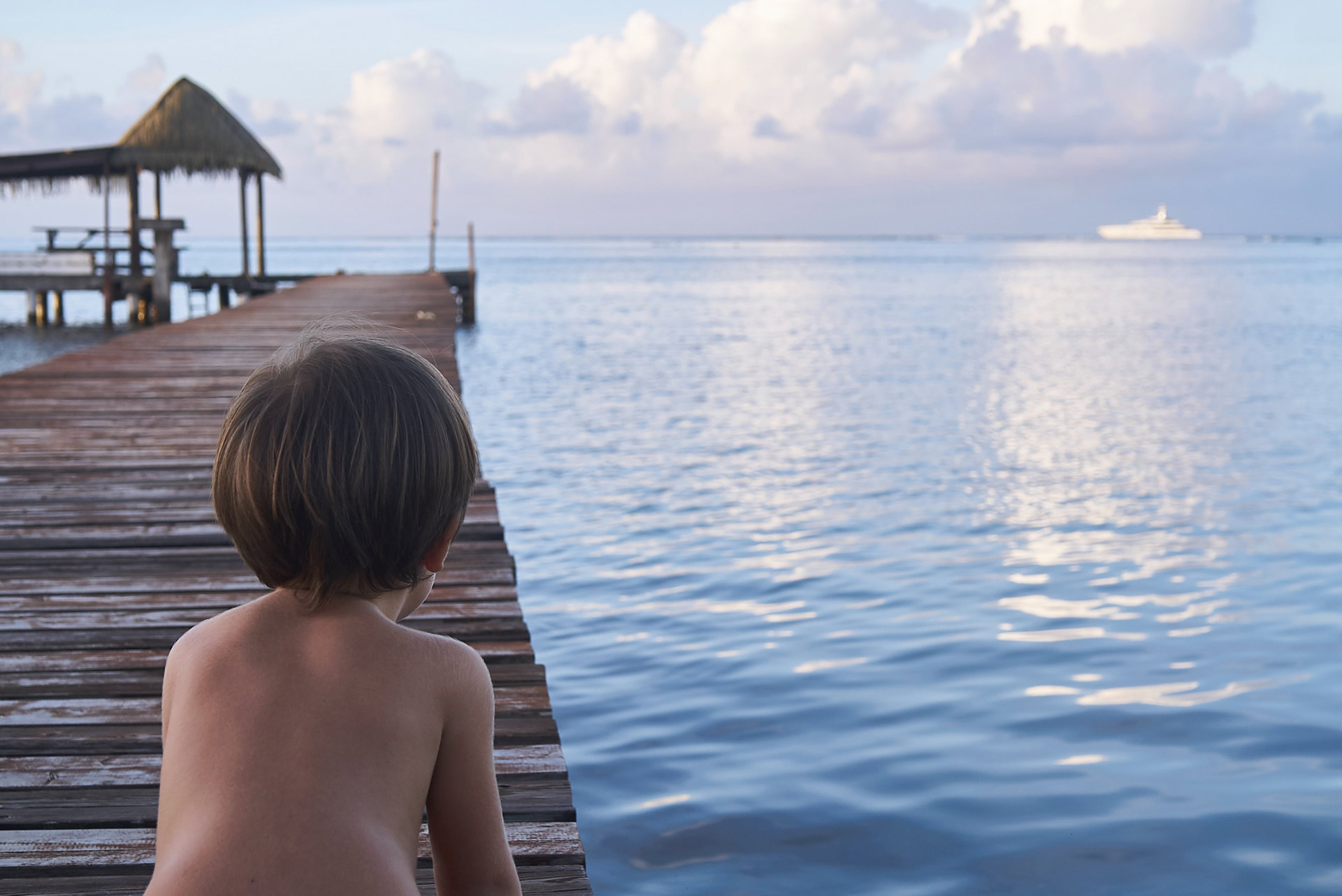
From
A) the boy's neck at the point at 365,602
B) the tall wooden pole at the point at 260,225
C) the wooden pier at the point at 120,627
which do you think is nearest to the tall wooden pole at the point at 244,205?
the tall wooden pole at the point at 260,225

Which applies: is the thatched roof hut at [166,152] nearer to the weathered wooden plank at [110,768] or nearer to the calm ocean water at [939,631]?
the calm ocean water at [939,631]

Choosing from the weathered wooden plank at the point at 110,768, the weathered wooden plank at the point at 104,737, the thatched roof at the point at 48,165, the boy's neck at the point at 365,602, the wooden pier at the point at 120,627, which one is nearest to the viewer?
the boy's neck at the point at 365,602

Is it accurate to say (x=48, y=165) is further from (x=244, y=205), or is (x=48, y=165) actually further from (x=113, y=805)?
(x=113, y=805)

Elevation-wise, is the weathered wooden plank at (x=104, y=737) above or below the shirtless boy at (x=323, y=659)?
below

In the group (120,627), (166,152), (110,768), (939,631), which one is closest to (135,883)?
(110,768)

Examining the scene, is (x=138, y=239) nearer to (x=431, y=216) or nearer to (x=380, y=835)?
(x=431, y=216)

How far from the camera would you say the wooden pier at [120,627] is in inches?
96.3

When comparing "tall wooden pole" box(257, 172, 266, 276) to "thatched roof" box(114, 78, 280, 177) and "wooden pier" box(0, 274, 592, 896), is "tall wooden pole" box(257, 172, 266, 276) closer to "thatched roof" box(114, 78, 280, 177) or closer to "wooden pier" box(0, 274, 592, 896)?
"thatched roof" box(114, 78, 280, 177)

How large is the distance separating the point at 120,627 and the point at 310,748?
2.76 metres

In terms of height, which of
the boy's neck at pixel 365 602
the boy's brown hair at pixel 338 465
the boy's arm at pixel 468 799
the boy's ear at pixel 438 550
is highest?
the boy's brown hair at pixel 338 465

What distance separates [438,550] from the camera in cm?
147

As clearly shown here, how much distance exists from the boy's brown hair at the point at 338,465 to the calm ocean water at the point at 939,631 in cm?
315

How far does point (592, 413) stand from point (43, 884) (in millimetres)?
15455

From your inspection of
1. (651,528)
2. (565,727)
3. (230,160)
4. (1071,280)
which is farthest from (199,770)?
(1071,280)
